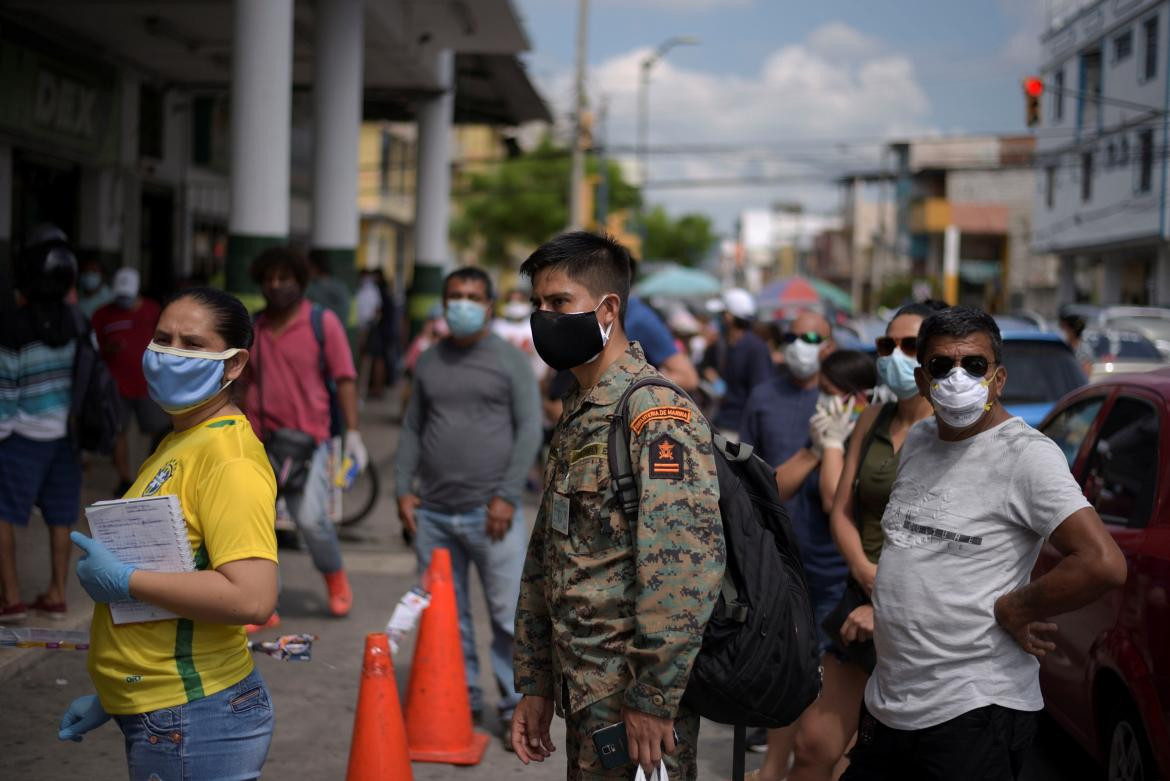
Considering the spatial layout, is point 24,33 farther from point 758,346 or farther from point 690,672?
point 690,672

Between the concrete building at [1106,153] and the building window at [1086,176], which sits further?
the building window at [1086,176]

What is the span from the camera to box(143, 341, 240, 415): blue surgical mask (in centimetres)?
307

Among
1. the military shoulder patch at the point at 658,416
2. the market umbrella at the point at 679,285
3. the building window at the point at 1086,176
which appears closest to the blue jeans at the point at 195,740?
the military shoulder patch at the point at 658,416

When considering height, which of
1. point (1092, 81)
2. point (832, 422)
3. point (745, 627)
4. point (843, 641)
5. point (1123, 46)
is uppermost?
point (1123, 46)

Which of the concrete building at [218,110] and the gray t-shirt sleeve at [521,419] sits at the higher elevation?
the concrete building at [218,110]

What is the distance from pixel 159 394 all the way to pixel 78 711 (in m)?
0.87

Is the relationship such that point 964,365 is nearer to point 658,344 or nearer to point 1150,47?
point 658,344

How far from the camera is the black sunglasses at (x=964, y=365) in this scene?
3564 millimetres

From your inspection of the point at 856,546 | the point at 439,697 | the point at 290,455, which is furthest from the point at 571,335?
the point at 290,455

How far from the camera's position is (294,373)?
290 inches

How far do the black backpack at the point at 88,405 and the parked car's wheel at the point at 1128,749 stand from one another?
4980mm

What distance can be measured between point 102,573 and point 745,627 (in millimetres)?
1433

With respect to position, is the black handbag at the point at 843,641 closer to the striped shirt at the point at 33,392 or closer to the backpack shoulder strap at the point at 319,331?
the backpack shoulder strap at the point at 319,331

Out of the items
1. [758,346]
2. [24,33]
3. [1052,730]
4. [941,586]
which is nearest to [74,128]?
[24,33]
